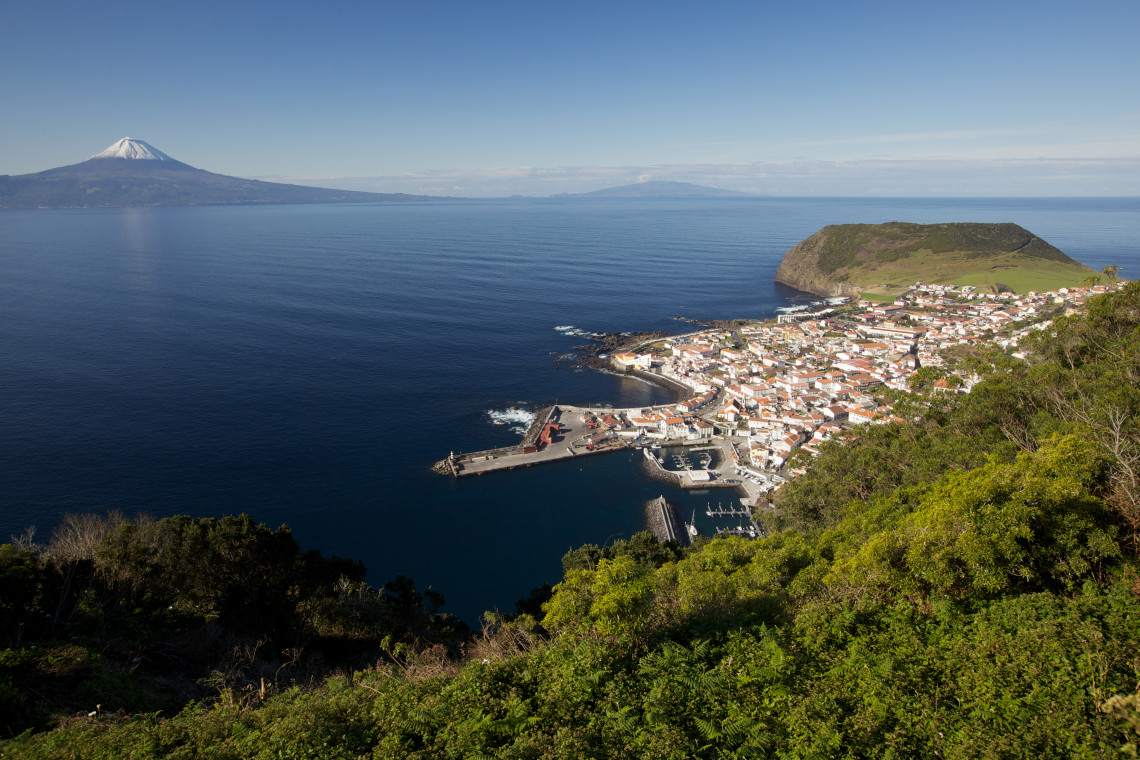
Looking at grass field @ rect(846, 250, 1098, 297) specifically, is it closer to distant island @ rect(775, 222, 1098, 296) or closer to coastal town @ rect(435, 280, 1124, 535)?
distant island @ rect(775, 222, 1098, 296)

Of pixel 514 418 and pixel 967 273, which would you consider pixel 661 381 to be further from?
pixel 967 273

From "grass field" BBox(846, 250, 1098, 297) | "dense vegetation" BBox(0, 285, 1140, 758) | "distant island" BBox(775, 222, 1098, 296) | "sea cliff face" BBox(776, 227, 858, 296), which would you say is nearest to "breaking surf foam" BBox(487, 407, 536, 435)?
"dense vegetation" BBox(0, 285, 1140, 758)

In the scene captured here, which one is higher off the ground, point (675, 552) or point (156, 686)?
point (156, 686)

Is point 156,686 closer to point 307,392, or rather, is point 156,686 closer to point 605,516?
point 605,516

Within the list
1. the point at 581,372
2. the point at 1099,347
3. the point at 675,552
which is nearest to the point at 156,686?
the point at 675,552

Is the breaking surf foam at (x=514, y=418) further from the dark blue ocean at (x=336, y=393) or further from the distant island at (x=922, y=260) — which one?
the distant island at (x=922, y=260)

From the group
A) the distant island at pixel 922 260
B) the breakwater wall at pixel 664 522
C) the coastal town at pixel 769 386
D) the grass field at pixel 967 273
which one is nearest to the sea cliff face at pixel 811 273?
the distant island at pixel 922 260
